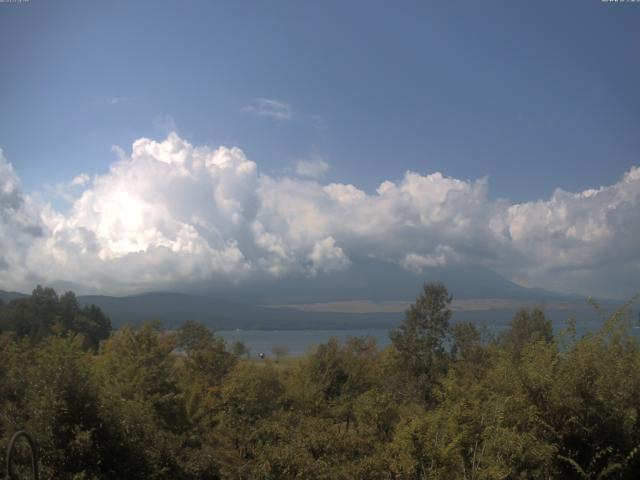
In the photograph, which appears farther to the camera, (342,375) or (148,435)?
(342,375)

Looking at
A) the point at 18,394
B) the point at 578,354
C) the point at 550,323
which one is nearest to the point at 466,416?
the point at 578,354

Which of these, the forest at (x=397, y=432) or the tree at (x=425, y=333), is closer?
the forest at (x=397, y=432)

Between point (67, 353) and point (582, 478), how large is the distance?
11.4 m

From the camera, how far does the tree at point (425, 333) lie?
114 feet

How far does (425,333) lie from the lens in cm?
3556

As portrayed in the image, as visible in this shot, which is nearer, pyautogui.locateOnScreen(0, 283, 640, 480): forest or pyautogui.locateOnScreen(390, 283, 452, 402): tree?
pyautogui.locateOnScreen(0, 283, 640, 480): forest

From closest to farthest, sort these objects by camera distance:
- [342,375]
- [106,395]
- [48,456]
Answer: [48,456] < [106,395] < [342,375]

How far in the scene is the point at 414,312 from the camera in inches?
1415

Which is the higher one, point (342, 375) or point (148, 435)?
point (148, 435)

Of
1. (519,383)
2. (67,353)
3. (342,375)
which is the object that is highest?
(67,353)

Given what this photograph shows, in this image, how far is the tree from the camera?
34.7m

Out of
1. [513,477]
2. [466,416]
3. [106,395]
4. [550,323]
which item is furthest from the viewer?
[550,323]

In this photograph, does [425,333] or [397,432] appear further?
[425,333]

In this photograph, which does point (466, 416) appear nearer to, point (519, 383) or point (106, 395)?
point (519, 383)
